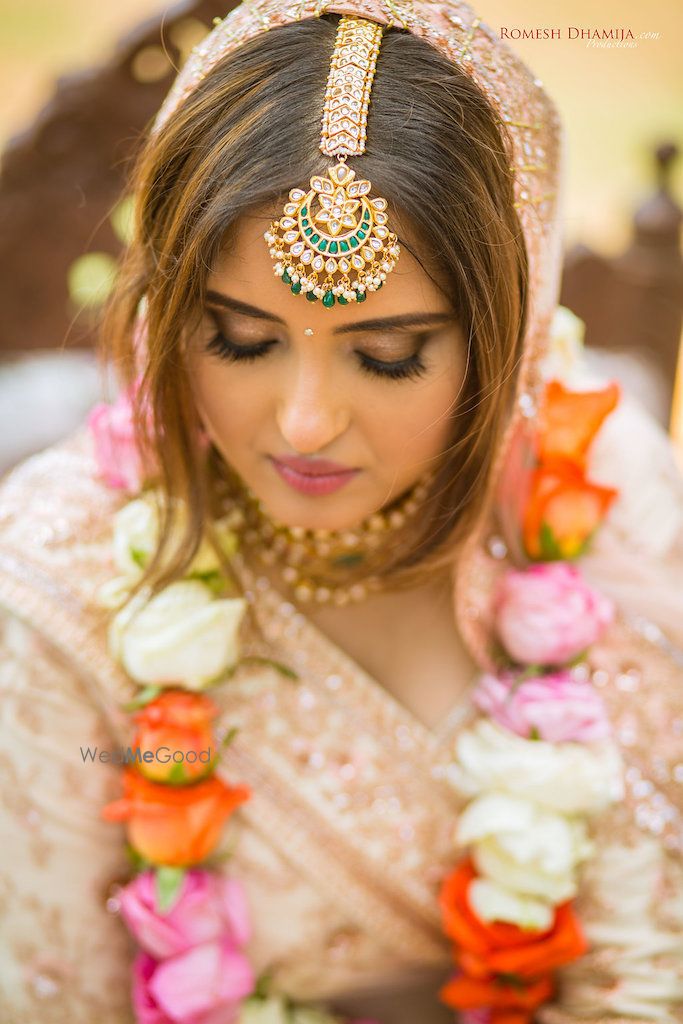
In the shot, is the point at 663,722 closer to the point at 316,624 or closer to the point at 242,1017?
the point at 316,624

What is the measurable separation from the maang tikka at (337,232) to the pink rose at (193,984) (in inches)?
26.1

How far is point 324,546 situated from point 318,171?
1.44ft

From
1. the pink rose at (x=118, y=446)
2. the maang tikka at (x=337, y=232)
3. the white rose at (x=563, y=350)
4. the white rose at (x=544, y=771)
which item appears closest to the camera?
the maang tikka at (x=337, y=232)

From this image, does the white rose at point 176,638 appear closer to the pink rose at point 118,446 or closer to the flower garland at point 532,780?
the pink rose at point 118,446

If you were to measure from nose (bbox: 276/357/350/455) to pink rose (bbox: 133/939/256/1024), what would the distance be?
54cm

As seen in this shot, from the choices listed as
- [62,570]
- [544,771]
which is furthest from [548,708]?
[62,570]

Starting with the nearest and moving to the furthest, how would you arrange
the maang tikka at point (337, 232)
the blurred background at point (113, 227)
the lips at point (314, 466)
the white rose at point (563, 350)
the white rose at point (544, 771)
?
the maang tikka at point (337, 232) < the lips at point (314, 466) < the white rose at point (544, 771) < the white rose at point (563, 350) < the blurred background at point (113, 227)

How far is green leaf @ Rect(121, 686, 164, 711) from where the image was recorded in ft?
3.16

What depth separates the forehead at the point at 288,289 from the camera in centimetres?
77

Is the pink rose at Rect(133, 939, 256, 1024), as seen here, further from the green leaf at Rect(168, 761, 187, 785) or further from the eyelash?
the eyelash

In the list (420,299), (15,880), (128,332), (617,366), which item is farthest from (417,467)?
(617,366)

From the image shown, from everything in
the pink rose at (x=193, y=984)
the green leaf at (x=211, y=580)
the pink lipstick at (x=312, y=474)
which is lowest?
the pink rose at (x=193, y=984)

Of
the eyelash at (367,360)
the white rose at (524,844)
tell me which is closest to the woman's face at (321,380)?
the eyelash at (367,360)

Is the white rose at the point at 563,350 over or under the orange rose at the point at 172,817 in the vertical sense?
over
